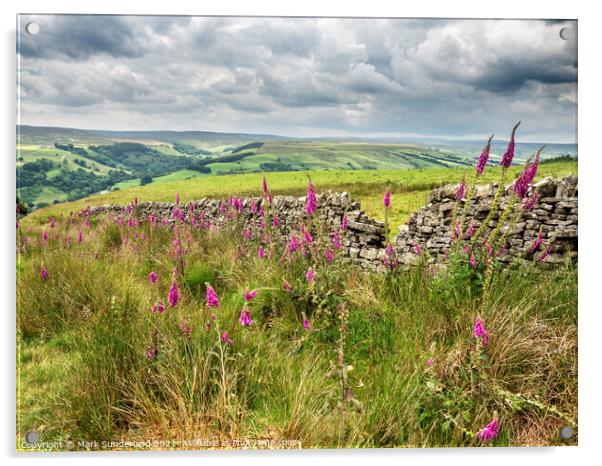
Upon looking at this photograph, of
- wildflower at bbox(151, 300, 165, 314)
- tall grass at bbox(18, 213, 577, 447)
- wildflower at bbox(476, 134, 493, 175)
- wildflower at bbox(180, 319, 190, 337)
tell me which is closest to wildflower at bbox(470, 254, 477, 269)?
tall grass at bbox(18, 213, 577, 447)

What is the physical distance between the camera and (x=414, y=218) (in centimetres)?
613

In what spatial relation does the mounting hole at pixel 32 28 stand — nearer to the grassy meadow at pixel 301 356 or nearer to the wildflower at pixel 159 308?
the grassy meadow at pixel 301 356

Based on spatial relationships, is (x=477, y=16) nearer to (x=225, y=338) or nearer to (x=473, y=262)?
(x=473, y=262)

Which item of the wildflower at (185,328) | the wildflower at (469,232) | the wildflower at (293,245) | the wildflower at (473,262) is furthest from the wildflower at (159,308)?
the wildflower at (469,232)

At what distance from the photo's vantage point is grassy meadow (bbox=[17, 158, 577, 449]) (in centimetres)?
268

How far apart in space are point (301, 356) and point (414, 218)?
141 inches

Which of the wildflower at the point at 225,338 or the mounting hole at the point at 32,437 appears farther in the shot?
the mounting hole at the point at 32,437

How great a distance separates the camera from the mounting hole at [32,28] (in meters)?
3.41

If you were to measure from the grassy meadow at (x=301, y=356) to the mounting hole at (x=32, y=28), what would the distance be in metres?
1.62

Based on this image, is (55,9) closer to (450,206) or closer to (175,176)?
(175,176)

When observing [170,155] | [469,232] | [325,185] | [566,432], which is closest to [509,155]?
[469,232]

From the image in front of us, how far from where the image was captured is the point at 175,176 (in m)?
4.83

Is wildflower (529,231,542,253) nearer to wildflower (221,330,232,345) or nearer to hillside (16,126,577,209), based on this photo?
hillside (16,126,577,209)
